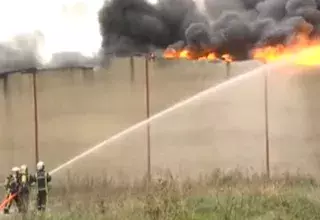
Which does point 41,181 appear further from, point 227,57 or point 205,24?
point 205,24

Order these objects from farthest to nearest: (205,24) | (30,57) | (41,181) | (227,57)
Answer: (205,24) < (30,57) < (227,57) < (41,181)

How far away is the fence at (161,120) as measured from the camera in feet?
55.8

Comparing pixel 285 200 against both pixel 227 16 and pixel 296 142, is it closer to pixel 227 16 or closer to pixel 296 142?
pixel 296 142

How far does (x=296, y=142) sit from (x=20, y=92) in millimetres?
6916

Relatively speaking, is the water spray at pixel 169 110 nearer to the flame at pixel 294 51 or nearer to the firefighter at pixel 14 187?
the flame at pixel 294 51

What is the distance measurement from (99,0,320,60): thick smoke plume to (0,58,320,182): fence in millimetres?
1590

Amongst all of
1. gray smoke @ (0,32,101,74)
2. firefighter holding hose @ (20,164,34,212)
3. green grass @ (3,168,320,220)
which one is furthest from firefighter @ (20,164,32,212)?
gray smoke @ (0,32,101,74)

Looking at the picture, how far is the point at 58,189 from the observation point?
16953mm

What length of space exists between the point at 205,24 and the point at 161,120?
10.8ft

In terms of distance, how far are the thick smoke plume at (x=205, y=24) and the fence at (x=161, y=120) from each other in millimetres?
1590

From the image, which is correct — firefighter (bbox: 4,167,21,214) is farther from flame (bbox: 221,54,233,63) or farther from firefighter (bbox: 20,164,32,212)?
flame (bbox: 221,54,233,63)

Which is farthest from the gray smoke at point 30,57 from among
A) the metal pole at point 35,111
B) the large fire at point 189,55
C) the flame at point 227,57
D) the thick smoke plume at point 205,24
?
the flame at point 227,57

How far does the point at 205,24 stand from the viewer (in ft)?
62.1

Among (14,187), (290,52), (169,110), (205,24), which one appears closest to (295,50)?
(290,52)
